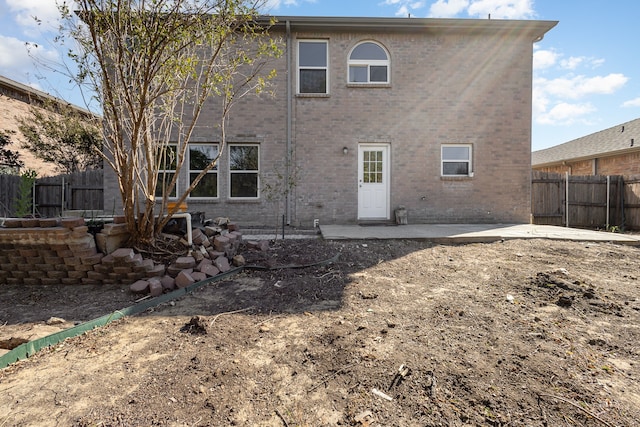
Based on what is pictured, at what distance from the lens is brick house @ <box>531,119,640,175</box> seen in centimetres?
1309

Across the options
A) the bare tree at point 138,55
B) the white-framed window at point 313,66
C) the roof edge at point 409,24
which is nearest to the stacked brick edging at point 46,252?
the bare tree at point 138,55

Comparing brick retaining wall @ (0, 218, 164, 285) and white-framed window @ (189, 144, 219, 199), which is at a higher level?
white-framed window @ (189, 144, 219, 199)

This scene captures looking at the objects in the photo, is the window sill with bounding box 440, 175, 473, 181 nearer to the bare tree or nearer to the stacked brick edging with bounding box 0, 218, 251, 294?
the bare tree

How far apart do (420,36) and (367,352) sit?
9.18m

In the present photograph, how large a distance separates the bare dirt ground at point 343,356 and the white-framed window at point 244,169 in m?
5.21

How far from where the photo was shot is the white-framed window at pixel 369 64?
28.4ft

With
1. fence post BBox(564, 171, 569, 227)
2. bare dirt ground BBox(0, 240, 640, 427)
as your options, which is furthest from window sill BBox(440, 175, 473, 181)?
bare dirt ground BBox(0, 240, 640, 427)

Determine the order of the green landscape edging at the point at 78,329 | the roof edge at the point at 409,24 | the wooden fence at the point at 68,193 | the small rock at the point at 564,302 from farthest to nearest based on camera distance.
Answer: the wooden fence at the point at 68,193, the roof edge at the point at 409,24, the small rock at the point at 564,302, the green landscape edging at the point at 78,329

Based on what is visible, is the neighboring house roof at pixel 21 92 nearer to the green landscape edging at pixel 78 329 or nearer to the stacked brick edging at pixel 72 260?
the stacked brick edging at pixel 72 260

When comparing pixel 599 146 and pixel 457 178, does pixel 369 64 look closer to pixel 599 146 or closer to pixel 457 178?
pixel 457 178

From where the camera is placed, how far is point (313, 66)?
341 inches

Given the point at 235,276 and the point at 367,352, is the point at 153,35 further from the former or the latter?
the point at 367,352

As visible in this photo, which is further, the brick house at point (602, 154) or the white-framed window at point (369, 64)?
the brick house at point (602, 154)

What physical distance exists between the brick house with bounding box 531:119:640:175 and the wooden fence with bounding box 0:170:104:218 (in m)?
19.9
